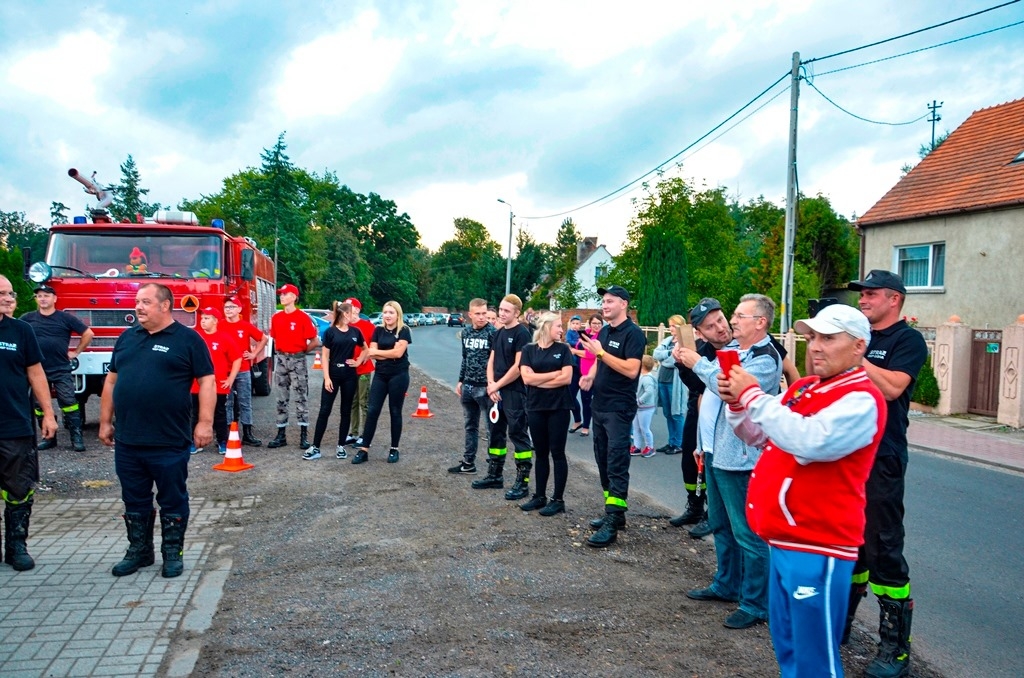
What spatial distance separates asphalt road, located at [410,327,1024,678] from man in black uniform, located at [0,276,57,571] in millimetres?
4918

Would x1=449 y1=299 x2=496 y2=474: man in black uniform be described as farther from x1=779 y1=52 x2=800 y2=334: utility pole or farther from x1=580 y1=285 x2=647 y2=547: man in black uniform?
x1=779 y1=52 x2=800 y2=334: utility pole

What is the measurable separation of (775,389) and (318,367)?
2180 cm

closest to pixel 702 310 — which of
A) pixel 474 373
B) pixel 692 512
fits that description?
pixel 692 512

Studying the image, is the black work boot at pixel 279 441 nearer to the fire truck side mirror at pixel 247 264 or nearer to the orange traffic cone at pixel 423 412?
the fire truck side mirror at pixel 247 264

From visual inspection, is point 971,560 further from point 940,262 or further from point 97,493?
point 940,262

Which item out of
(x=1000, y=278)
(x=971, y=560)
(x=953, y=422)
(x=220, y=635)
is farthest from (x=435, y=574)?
(x=1000, y=278)

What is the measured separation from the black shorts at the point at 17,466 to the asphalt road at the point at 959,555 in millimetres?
4901

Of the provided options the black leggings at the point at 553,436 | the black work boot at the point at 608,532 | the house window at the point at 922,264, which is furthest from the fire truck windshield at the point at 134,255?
the house window at the point at 922,264

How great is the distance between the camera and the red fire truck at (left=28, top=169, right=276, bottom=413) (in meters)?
10.7

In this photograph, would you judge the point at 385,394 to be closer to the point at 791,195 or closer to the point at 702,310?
the point at 702,310

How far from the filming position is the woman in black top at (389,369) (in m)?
8.60

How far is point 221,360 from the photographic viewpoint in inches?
368

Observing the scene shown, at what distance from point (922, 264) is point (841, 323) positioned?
21.4 m

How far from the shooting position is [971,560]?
595cm
